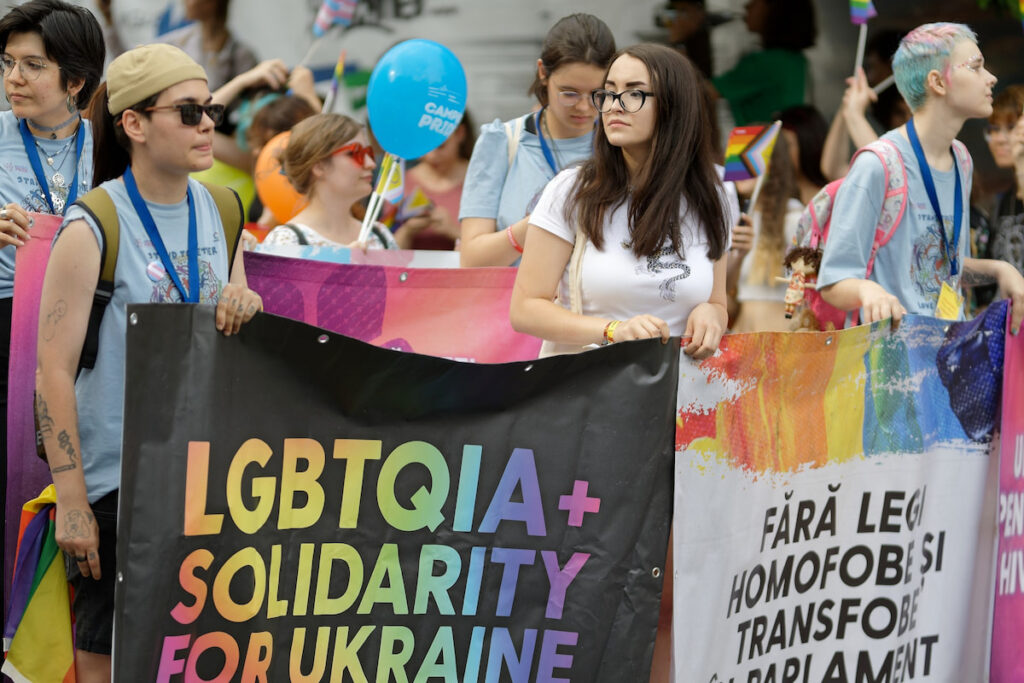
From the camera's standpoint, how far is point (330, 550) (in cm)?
311

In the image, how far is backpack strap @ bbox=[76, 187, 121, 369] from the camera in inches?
120

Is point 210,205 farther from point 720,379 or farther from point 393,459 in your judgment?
point 720,379

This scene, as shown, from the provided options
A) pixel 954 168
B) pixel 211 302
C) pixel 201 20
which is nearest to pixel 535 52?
pixel 201 20

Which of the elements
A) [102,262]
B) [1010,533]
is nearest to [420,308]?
[102,262]

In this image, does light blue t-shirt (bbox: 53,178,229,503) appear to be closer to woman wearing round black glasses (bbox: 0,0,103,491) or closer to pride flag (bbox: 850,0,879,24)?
woman wearing round black glasses (bbox: 0,0,103,491)

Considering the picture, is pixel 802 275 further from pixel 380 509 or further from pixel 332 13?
pixel 332 13

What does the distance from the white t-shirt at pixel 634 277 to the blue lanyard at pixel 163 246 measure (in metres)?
0.95

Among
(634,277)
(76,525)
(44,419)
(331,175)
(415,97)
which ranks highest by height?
(415,97)

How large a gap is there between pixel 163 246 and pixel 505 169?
6.14 ft

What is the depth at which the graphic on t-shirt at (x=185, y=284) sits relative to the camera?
10.3ft

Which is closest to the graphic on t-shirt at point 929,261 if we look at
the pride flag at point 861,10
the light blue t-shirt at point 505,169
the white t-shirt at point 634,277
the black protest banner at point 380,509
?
the white t-shirt at point 634,277

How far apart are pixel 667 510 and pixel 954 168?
1.87 meters

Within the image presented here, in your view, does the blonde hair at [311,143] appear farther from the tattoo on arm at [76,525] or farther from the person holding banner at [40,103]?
the tattoo on arm at [76,525]

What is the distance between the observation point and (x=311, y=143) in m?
5.61
